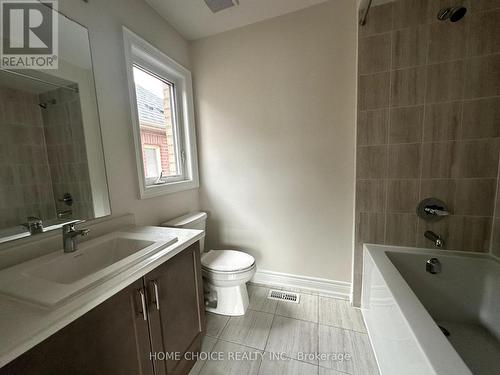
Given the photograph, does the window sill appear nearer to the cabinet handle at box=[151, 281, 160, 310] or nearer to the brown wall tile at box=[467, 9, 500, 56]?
the cabinet handle at box=[151, 281, 160, 310]

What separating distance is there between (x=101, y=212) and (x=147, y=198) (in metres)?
0.33

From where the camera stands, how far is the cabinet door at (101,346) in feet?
1.73

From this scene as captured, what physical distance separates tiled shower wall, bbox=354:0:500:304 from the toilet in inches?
41.9

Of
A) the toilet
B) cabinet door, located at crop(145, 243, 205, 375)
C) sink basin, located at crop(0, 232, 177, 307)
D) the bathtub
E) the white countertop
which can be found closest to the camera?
the white countertop

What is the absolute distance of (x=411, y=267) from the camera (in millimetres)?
1336

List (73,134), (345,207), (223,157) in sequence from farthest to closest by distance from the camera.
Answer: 1. (223,157)
2. (345,207)
3. (73,134)

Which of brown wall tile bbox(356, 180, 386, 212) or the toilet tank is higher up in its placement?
brown wall tile bbox(356, 180, 386, 212)

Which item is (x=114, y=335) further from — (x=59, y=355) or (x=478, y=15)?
(x=478, y=15)

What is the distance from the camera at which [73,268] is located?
3.04ft

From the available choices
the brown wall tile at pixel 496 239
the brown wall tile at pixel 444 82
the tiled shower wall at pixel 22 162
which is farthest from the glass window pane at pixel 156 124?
the brown wall tile at pixel 496 239

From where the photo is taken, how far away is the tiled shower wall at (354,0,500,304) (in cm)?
120

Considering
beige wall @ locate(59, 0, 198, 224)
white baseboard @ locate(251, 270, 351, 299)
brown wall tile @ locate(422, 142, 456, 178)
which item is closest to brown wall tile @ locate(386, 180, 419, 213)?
brown wall tile @ locate(422, 142, 456, 178)

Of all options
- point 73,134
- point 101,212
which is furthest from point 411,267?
point 73,134

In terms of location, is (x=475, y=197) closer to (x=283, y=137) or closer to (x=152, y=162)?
(x=283, y=137)
